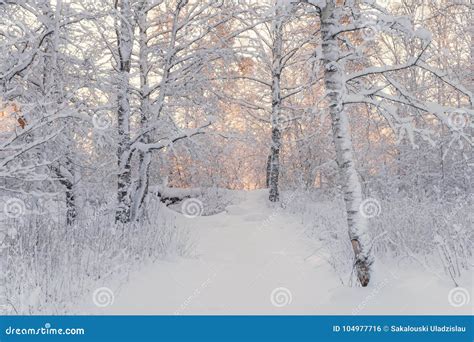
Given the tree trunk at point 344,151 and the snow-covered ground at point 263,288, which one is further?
the tree trunk at point 344,151

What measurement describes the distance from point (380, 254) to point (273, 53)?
29.8 feet

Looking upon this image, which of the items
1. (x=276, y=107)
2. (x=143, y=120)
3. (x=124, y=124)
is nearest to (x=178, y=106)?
(x=143, y=120)

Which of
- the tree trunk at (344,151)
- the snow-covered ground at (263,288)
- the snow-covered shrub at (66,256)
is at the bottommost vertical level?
the snow-covered ground at (263,288)

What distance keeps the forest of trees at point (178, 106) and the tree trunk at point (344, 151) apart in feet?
0.04

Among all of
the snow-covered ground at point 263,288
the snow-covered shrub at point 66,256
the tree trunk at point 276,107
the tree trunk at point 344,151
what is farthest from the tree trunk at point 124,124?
the tree trunk at point 276,107

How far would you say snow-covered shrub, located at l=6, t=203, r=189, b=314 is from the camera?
14.8 feet

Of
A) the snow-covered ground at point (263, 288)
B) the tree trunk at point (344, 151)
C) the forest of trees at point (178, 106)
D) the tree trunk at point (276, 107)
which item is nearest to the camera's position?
the snow-covered ground at point (263, 288)

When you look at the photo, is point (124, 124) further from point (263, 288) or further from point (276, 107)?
point (276, 107)

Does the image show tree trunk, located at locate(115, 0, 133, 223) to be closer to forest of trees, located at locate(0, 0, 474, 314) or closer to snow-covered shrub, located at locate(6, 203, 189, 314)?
forest of trees, located at locate(0, 0, 474, 314)

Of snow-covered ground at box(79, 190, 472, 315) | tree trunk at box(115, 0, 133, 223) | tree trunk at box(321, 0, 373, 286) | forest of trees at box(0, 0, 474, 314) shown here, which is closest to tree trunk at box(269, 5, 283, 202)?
forest of trees at box(0, 0, 474, 314)

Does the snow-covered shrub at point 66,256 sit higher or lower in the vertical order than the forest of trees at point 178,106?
lower

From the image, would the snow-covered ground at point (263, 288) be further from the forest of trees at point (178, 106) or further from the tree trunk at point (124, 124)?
the tree trunk at point (124, 124)

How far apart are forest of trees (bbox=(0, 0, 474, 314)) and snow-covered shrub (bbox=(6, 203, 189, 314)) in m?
0.06

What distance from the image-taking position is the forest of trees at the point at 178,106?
5.05 meters
